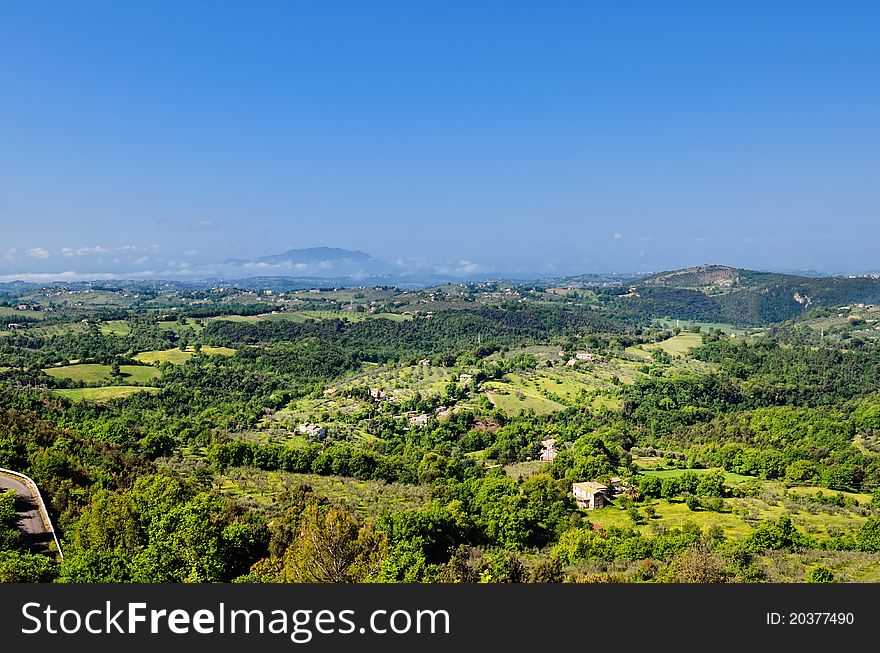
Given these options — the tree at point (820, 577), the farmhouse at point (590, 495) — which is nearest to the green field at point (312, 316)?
the farmhouse at point (590, 495)

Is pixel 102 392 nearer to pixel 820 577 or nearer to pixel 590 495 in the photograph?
pixel 590 495

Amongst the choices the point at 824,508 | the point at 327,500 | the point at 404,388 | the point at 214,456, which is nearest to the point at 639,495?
the point at 824,508

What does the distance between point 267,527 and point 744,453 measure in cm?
5244

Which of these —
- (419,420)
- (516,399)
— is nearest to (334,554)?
(419,420)

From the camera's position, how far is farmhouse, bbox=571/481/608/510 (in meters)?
44.0

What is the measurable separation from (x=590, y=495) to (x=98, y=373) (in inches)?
3294

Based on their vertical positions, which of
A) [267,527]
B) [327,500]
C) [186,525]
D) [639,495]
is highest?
[186,525]

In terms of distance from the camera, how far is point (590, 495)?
1737 inches

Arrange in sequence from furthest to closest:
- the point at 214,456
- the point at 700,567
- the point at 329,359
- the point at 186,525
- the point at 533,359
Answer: the point at 329,359
the point at 533,359
the point at 214,456
the point at 186,525
the point at 700,567

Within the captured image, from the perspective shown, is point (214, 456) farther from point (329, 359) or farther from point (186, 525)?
point (329, 359)

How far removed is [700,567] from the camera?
2003 cm

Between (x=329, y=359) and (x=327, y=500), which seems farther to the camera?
(x=329, y=359)

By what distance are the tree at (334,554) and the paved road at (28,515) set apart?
416 inches

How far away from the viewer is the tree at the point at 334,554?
1905 centimetres
